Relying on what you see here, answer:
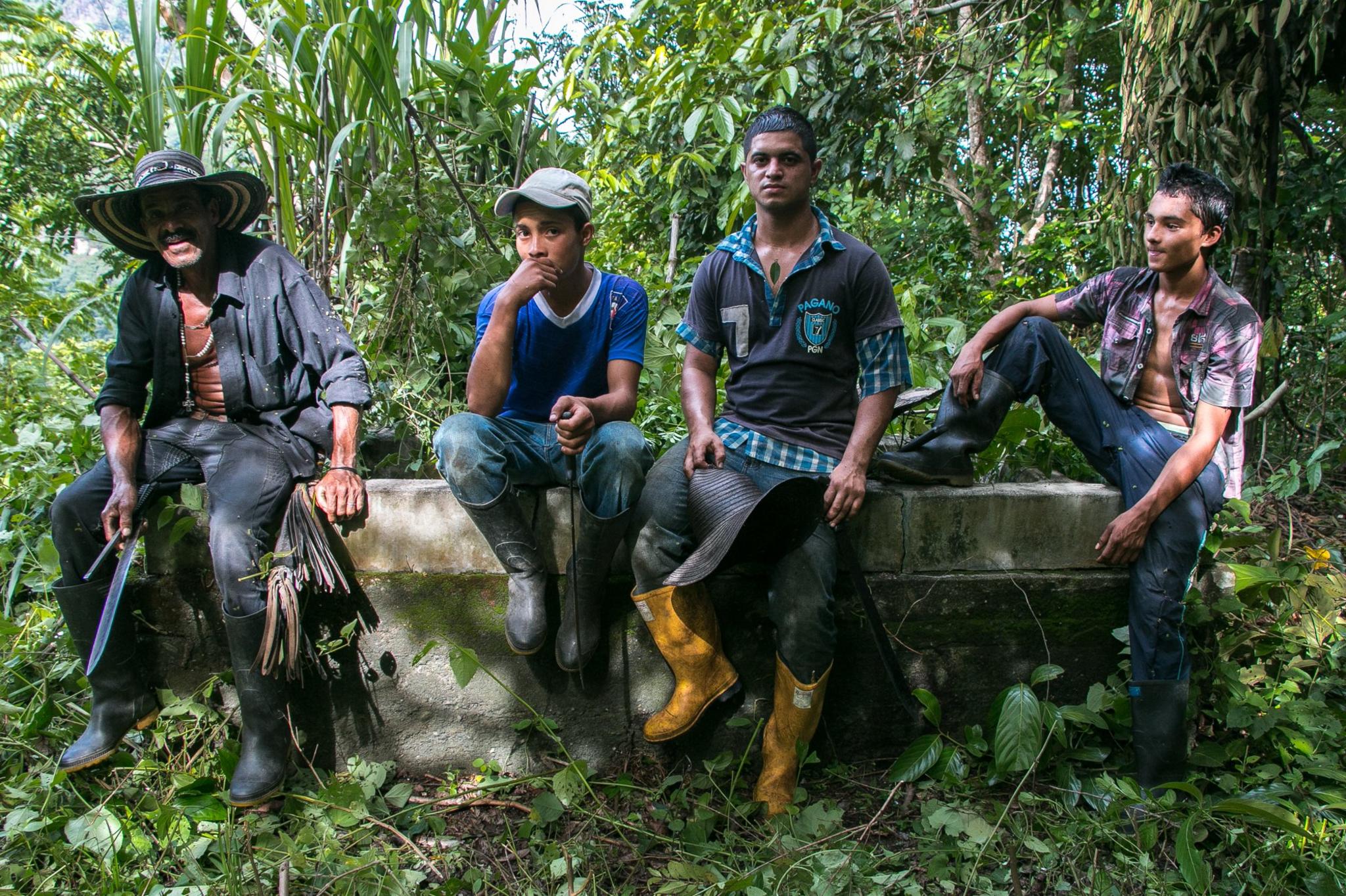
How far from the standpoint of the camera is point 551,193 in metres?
2.40

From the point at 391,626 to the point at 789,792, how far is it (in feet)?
3.91

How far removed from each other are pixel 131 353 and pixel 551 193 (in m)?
1.30

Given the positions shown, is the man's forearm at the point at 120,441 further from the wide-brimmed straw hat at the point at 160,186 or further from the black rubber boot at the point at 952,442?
the black rubber boot at the point at 952,442

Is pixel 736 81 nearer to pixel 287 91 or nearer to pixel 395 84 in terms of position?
pixel 395 84

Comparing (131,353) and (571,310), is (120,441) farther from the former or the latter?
(571,310)

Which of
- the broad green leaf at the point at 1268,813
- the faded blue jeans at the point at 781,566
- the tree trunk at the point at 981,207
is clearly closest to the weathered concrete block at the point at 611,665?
the faded blue jeans at the point at 781,566

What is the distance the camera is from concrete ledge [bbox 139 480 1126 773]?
251cm

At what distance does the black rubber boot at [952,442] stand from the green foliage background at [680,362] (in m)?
0.23

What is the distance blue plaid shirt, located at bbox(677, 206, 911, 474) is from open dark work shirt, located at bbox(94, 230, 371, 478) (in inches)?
43.0

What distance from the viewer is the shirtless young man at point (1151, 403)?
2.36 m

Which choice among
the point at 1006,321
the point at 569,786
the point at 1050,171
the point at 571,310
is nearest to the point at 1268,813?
the point at 1006,321

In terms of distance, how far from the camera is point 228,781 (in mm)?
2406

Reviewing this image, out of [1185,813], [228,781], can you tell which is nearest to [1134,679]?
[1185,813]

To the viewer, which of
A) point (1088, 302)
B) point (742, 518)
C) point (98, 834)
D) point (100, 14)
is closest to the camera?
point (742, 518)
